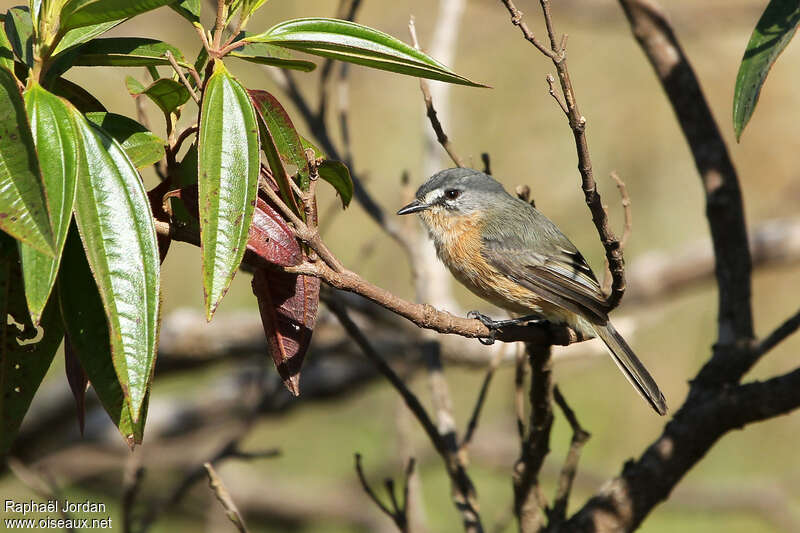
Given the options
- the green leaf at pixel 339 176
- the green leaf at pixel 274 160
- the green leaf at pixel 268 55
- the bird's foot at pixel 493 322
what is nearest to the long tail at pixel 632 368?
the bird's foot at pixel 493 322

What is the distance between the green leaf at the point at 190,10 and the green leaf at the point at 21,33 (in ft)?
0.85

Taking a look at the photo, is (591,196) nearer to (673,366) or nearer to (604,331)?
(604,331)

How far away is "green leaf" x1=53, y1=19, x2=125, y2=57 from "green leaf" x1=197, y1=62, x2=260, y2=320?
0.22 meters

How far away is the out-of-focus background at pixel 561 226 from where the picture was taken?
5.53 metres

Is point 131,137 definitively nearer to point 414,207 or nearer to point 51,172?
point 51,172

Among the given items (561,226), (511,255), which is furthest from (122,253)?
(561,226)

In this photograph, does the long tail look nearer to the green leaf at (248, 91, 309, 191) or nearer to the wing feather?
the wing feather

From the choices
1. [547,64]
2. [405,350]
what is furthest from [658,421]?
[547,64]

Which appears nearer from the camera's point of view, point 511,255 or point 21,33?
point 21,33

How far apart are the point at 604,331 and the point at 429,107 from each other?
112 centimetres

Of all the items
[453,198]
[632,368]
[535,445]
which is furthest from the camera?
[453,198]

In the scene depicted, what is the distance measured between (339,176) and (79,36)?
55cm

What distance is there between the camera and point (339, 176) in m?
1.66

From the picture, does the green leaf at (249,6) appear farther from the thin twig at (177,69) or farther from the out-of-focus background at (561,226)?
the out-of-focus background at (561,226)
